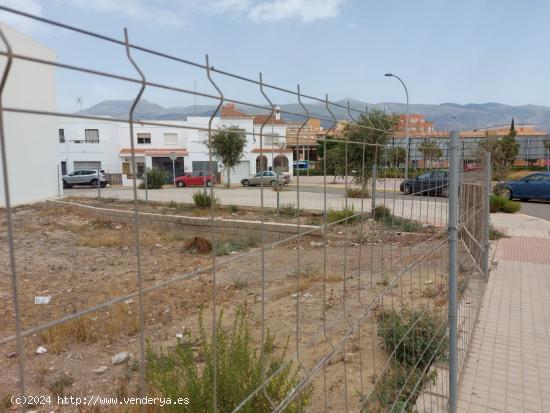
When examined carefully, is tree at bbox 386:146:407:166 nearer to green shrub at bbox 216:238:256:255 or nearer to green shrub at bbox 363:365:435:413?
green shrub at bbox 363:365:435:413

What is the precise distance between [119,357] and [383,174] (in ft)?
10.7

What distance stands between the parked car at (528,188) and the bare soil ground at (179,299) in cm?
1318

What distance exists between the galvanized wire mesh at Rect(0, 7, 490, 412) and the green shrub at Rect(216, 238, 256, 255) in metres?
0.04

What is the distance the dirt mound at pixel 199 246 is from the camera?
1006 centimetres

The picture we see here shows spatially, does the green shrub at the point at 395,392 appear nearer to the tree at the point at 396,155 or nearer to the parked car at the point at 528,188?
the tree at the point at 396,155

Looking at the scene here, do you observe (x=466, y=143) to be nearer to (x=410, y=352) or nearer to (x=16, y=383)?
(x=410, y=352)

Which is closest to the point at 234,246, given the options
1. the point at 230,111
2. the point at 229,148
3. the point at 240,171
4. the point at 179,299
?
the point at 179,299

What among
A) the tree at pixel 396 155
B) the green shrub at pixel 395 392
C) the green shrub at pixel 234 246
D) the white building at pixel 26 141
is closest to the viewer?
the white building at pixel 26 141

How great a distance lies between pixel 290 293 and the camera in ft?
21.6

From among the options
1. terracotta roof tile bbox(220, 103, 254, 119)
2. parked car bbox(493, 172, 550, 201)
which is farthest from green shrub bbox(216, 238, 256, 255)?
parked car bbox(493, 172, 550, 201)

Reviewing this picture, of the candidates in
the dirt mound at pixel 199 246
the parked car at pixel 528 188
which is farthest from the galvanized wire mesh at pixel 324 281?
the parked car at pixel 528 188

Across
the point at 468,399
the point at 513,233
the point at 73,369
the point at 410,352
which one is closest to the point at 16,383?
the point at 73,369

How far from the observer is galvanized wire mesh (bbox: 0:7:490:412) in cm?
135

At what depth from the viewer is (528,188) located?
792 inches
